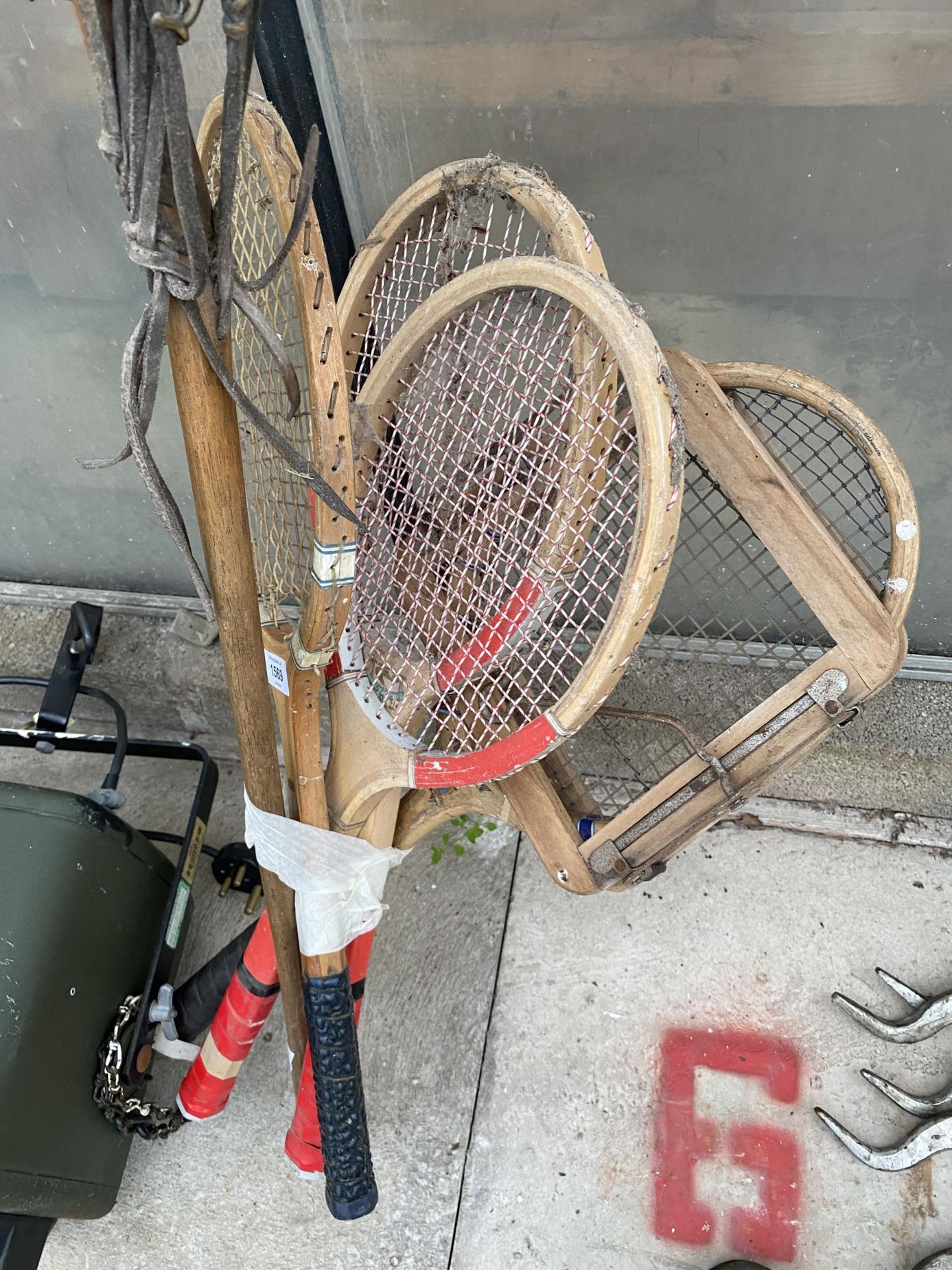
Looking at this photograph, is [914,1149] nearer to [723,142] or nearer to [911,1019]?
[911,1019]

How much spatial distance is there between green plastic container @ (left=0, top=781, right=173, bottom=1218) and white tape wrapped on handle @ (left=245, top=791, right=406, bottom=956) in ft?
1.18

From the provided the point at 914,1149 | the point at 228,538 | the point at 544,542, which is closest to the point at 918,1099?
the point at 914,1149

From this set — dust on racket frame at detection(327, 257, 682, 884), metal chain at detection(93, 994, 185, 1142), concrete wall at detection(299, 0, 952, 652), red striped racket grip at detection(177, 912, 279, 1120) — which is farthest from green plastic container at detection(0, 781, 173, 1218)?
concrete wall at detection(299, 0, 952, 652)

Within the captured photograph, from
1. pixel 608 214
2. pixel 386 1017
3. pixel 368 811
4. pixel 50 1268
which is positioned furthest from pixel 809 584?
pixel 50 1268

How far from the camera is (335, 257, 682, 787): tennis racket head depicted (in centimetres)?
88

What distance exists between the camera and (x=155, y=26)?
0.61 meters

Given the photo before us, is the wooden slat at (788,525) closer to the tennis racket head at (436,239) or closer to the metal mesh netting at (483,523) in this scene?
the metal mesh netting at (483,523)

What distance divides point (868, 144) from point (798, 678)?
0.88 m

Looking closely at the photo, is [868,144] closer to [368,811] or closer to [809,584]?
[809,584]

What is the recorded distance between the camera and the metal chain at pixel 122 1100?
1.42 metres

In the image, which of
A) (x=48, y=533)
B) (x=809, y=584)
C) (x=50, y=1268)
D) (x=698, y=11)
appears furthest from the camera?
(x=48, y=533)

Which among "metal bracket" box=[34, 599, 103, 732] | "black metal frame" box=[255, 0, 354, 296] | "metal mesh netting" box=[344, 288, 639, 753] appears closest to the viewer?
"metal mesh netting" box=[344, 288, 639, 753]

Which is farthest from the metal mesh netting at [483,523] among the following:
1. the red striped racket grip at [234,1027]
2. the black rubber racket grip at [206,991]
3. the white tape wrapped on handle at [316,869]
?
the black rubber racket grip at [206,991]

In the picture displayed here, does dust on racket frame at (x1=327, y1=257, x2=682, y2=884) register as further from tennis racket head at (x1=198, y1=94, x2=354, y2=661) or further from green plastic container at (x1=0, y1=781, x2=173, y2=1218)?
green plastic container at (x1=0, y1=781, x2=173, y2=1218)
